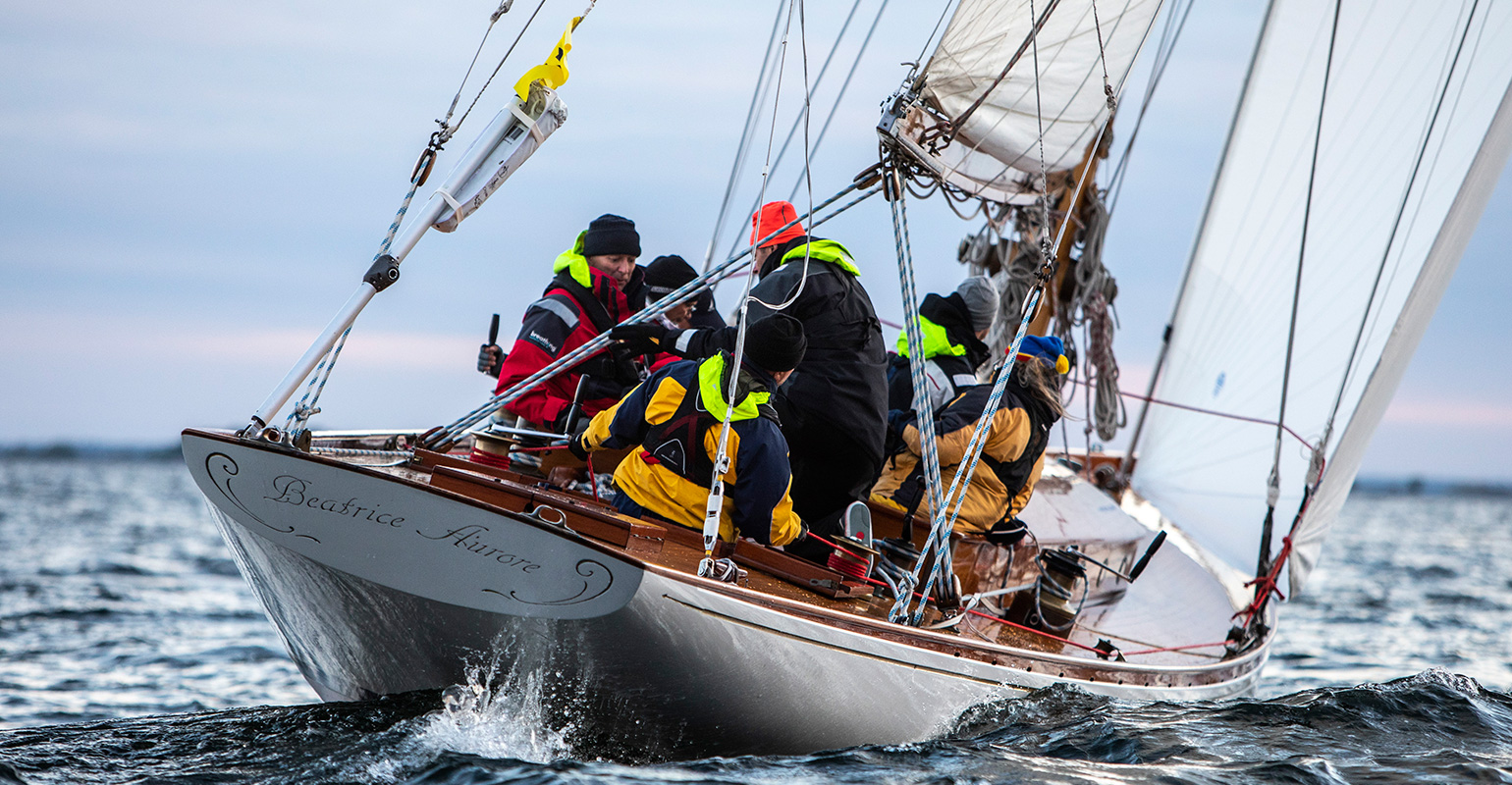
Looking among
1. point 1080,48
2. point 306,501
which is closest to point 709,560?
point 306,501

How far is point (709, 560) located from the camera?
3.09 metres

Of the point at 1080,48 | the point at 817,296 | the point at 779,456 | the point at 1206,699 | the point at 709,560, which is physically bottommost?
the point at 1206,699

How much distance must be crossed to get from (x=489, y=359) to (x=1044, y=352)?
2.38 meters

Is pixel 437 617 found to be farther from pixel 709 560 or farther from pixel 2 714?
pixel 2 714

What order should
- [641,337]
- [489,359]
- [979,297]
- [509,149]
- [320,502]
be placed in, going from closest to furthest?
[320,502] < [509,149] < [641,337] < [979,297] < [489,359]

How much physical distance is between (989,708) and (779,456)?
1052 millimetres

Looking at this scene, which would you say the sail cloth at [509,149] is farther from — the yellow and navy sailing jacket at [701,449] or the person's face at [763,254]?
the person's face at [763,254]

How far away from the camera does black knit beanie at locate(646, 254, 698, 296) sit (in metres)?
4.86

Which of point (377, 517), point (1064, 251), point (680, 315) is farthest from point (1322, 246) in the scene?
point (377, 517)

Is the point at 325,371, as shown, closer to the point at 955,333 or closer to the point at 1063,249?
the point at 955,333

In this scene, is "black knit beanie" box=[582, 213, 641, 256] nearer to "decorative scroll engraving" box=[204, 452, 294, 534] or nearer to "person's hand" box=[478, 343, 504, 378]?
"person's hand" box=[478, 343, 504, 378]

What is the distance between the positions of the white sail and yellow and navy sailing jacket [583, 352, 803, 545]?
170 cm

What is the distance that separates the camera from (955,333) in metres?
5.07

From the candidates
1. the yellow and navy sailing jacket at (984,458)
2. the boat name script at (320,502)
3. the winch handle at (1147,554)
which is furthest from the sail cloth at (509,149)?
the winch handle at (1147,554)
